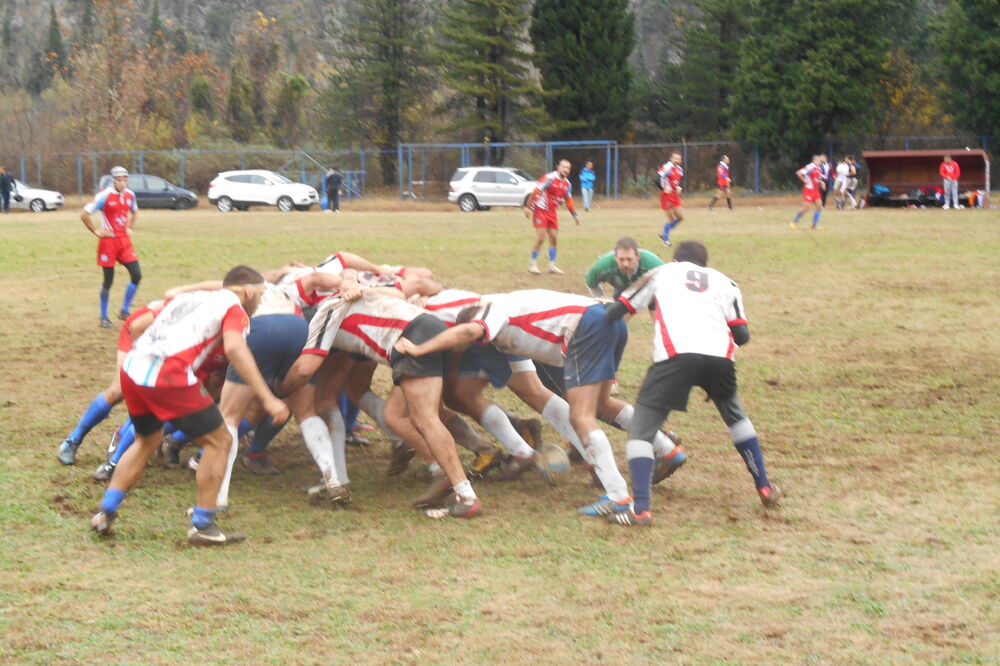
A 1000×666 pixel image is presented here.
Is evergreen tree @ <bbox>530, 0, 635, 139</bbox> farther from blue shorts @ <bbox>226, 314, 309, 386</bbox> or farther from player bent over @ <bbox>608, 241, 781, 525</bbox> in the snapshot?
player bent over @ <bbox>608, 241, 781, 525</bbox>

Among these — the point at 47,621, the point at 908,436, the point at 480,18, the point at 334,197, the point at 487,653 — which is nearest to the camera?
the point at 487,653

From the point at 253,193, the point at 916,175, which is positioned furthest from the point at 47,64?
the point at 916,175

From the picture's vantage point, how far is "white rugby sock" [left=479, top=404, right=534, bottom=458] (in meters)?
8.07

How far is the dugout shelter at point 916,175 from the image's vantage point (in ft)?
121

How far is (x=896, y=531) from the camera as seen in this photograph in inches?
274

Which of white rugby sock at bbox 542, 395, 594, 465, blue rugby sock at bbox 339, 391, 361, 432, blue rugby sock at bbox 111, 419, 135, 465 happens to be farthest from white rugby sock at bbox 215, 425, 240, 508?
white rugby sock at bbox 542, 395, 594, 465

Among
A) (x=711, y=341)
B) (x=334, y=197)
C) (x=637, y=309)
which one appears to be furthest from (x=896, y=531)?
(x=334, y=197)

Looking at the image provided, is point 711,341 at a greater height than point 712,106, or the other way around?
point 712,106

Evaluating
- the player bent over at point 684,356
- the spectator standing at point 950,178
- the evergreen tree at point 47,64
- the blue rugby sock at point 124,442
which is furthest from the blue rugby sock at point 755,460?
the evergreen tree at point 47,64

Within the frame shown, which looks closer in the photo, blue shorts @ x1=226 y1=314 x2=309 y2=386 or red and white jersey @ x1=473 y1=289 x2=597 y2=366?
blue shorts @ x1=226 y1=314 x2=309 y2=386

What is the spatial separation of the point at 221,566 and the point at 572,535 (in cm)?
202

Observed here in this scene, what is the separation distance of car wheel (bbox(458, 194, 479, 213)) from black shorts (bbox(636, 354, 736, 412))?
110 ft

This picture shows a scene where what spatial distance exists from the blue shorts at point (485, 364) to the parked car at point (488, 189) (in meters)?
32.1

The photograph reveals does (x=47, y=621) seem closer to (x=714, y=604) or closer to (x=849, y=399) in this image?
(x=714, y=604)
